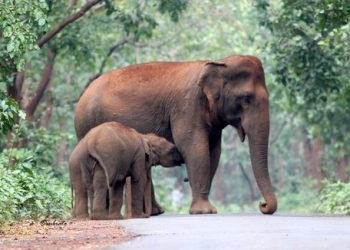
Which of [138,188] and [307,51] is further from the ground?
[307,51]

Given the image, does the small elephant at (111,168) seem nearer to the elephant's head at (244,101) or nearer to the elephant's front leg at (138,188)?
the elephant's front leg at (138,188)

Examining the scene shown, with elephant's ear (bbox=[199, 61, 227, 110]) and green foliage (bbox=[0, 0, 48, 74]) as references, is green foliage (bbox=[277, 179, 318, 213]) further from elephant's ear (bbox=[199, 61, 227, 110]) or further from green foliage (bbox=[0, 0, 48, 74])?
green foliage (bbox=[0, 0, 48, 74])

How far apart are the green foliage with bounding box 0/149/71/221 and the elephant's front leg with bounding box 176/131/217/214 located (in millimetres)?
1778

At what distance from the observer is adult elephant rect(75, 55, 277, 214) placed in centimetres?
1678

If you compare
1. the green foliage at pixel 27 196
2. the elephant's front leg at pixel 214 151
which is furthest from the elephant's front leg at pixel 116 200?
the elephant's front leg at pixel 214 151

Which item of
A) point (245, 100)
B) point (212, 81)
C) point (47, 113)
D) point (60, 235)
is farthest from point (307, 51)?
point (60, 235)

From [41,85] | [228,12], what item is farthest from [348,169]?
[41,85]

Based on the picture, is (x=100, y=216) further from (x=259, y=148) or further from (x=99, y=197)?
(x=259, y=148)

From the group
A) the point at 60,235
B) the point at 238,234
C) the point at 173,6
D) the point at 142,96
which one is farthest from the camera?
the point at 173,6

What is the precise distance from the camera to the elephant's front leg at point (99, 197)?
1498cm

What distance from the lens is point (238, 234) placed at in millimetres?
10648

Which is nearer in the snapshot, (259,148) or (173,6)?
(259,148)

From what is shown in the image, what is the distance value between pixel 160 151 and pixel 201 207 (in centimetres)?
114

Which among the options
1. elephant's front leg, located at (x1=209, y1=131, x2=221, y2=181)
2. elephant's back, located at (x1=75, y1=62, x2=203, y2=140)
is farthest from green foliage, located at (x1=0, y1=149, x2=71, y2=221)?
elephant's front leg, located at (x1=209, y1=131, x2=221, y2=181)
